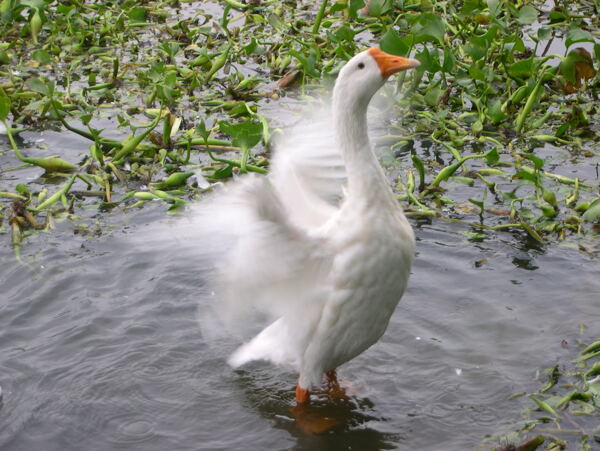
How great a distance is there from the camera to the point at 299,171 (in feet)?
17.2

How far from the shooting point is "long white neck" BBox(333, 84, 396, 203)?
458 centimetres

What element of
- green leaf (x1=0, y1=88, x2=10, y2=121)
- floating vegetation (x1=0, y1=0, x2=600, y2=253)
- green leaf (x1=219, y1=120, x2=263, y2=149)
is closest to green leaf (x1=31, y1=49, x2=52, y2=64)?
floating vegetation (x1=0, y1=0, x2=600, y2=253)

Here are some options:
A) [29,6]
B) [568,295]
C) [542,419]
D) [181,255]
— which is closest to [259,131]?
[181,255]

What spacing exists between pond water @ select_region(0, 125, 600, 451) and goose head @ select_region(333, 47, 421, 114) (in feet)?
5.63

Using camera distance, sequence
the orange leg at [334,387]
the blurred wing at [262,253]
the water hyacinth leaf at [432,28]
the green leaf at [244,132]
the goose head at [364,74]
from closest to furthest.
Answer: the blurred wing at [262,253]
the goose head at [364,74]
the orange leg at [334,387]
the green leaf at [244,132]
the water hyacinth leaf at [432,28]

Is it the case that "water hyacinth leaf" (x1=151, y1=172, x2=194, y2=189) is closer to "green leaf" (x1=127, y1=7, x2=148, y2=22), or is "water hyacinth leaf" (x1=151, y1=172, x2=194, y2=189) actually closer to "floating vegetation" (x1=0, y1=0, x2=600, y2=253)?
"floating vegetation" (x1=0, y1=0, x2=600, y2=253)

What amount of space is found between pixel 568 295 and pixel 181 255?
2.76 metres

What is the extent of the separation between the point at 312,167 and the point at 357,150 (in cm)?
68

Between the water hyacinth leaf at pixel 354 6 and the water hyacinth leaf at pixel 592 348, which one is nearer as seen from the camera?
the water hyacinth leaf at pixel 592 348

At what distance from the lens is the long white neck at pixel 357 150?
180 inches

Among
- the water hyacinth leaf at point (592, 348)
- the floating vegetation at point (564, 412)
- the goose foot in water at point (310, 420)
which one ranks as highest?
the water hyacinth leaf at point (592, 348)

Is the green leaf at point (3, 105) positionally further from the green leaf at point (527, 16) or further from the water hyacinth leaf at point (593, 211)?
the green leaf at point (527, 16)

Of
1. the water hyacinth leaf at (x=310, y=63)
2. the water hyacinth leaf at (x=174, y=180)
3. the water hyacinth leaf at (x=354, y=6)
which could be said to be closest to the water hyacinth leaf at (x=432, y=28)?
the water hyacinth leaf at (x=354, y=6)

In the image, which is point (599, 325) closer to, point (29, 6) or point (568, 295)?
point (568, 295)
